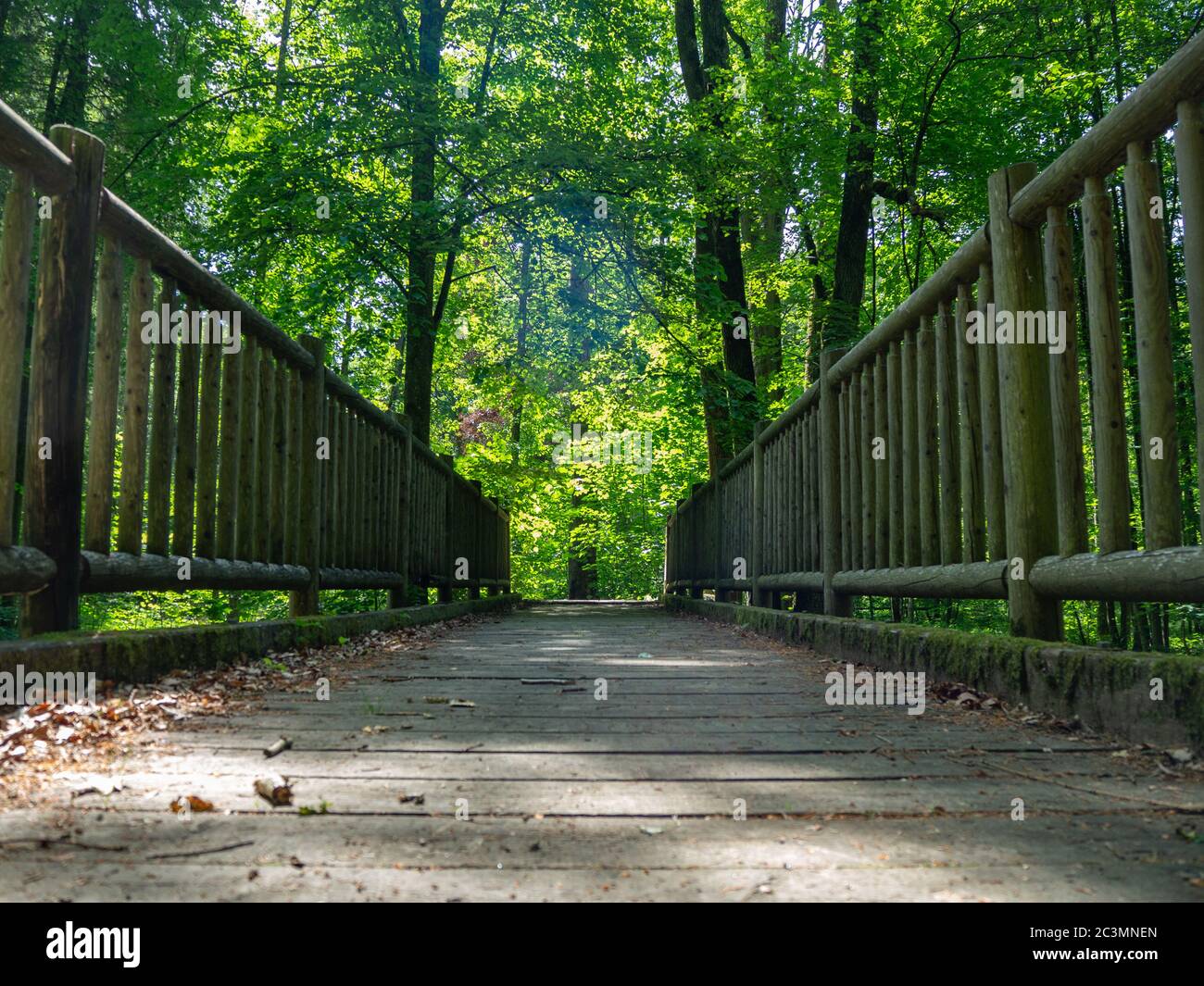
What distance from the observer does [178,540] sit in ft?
12.3

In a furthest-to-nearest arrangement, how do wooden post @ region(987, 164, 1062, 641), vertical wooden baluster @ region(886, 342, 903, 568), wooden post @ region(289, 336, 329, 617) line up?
wooden post @ region(289, 336, 329, 617) < vertical wooden baluster @ region(886, 342, 903, 568) < wooden post @ region(987, 164, 1062, 641)

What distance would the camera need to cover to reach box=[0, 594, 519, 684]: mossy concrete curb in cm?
249

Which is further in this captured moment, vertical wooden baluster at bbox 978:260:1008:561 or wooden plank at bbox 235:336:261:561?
wooden plank at bbox 235:336:261:561

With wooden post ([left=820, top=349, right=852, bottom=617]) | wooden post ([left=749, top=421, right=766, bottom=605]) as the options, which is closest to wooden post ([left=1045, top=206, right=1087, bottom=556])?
wooden post ([left=820, top=349, right=852, bottom=617])

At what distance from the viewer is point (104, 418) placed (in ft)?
10.4

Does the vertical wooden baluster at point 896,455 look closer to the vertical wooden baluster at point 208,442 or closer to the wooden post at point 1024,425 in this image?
the wooden post at point 1024,425

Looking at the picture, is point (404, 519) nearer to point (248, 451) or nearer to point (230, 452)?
point (248, 451)

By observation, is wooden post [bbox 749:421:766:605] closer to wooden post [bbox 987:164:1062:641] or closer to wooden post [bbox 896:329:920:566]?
wooden post [bbox 896:329:920:566]

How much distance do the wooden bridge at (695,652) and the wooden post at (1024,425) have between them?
0.04ft

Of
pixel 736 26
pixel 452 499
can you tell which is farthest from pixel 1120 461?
pixel 736 26

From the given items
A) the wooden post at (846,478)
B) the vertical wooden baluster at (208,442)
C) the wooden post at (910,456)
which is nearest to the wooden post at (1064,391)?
the wooden post at (910,456)

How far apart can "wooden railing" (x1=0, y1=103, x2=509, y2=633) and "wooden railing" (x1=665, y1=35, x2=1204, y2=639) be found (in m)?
2.98

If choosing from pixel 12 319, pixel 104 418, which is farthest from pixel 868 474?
pixel 12 319
